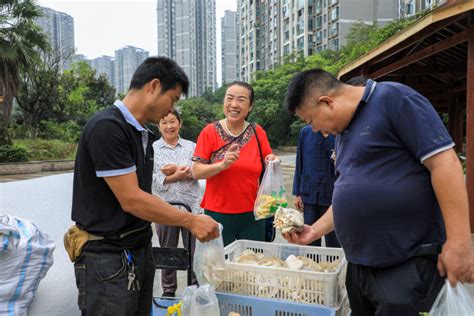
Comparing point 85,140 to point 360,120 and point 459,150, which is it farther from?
point 459,150

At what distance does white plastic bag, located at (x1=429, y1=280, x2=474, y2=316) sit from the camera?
139 centimetres

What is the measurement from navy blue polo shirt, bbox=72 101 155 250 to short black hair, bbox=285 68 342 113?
0.72m

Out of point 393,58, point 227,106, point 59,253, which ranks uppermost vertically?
point 393,58

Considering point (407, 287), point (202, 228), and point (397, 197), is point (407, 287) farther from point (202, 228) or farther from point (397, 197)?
point (202, 228)

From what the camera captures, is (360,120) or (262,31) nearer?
(360,120)

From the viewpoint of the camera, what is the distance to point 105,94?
2956 cm

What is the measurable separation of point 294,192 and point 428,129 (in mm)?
2333

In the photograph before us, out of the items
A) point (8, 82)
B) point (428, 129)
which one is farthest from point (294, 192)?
point (8, 82)

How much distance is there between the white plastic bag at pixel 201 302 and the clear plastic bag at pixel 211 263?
0.34 feet

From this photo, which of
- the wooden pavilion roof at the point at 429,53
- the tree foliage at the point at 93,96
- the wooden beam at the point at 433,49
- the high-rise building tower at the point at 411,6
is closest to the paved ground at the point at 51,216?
the wooden pavilion roof at the point at 429,53

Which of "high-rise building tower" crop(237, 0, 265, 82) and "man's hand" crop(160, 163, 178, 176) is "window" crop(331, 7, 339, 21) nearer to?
"high-rise building tower" crop(237, 0, 265, 82)

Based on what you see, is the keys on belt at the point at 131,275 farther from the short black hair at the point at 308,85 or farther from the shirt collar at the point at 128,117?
the short black hair at the point at 308,85

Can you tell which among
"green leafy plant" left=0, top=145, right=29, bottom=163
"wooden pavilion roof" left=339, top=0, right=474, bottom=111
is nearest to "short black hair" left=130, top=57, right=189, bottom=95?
"wooden pavilion roof" left=339, top=0, right=474, bottom=111

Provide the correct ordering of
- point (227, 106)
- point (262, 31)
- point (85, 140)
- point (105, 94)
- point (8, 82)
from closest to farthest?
point (85, 140) < point (227, 106) < point (8, 82) < point (105, 94) < point (262, 31)
